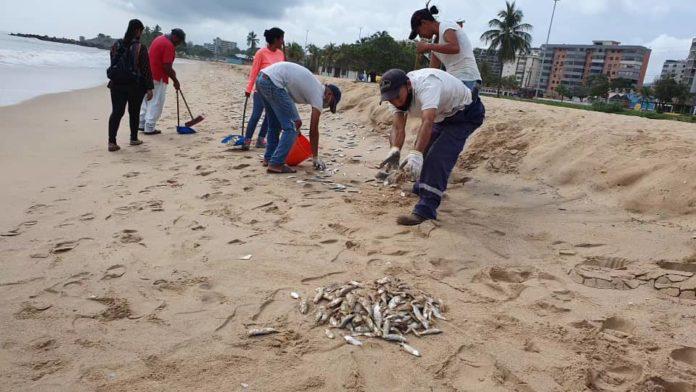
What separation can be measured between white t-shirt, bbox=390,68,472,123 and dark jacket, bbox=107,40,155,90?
4153mm

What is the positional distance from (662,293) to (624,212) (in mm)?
1309

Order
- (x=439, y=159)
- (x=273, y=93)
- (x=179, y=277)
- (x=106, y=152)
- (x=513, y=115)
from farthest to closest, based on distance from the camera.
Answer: (x=513, y=115) < (x=106, y=152) < (x=273, y=93) < (x=439, y=159) < (x=179, y=277)

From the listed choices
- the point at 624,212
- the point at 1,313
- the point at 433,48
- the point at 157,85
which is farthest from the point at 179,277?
the point at 157,85

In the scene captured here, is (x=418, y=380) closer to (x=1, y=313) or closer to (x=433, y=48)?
(x=1, y=313)

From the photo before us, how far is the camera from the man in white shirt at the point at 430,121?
11.3ft

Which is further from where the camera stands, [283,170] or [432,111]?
[283,170]

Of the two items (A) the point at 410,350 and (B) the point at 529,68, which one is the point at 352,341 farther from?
(B) the point at 529,68

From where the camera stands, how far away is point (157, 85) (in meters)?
7.01

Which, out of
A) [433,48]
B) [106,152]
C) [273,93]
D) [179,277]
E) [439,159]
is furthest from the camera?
[106,152]

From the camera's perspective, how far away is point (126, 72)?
5.97 meters

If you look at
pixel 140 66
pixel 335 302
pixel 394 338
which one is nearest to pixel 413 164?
pixel 335 302

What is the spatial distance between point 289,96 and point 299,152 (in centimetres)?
69

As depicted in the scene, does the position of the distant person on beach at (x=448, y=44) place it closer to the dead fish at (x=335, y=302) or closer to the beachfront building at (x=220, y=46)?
the dead fish at (x=335, y=302)

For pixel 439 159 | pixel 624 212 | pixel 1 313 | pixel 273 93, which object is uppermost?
pixel 273 93
